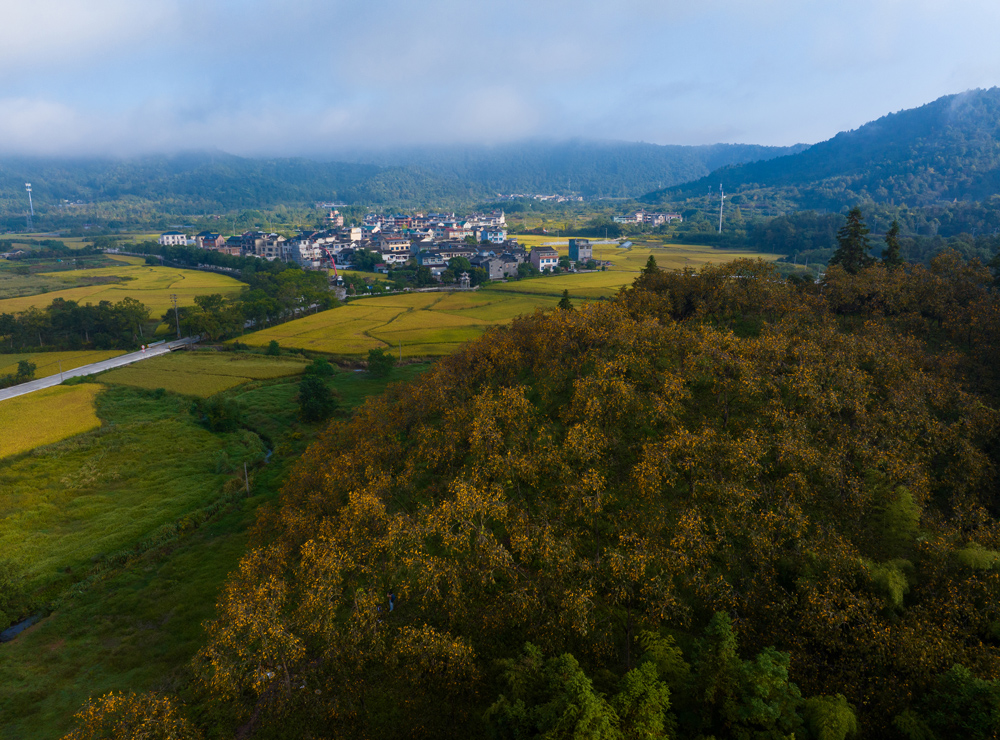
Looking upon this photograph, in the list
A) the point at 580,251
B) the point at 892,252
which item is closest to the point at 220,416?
the point at 892,252

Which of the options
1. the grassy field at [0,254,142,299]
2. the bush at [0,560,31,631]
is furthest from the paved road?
the grassy field at [0,254,142,299]

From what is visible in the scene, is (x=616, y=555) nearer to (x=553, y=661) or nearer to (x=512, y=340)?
(x=553, y=661)

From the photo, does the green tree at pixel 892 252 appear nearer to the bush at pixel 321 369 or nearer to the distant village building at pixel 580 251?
the bush at pixel 321 369

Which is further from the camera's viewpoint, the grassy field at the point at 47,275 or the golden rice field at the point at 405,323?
the grassy field at the point at 47,275

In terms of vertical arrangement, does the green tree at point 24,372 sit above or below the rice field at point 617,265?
below

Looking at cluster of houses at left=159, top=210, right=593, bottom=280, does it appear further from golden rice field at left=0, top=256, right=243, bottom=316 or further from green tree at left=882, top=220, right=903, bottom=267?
green tree at left=882, top=220, right=903, bottom=267

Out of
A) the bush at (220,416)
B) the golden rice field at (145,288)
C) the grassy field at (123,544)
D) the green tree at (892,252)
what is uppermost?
the green tree at (892,252)

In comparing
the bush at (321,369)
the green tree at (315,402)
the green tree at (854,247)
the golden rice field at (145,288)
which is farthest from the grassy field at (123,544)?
the golden rice field at (145,288)
